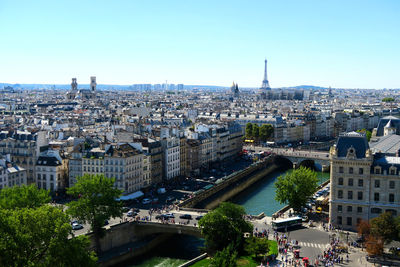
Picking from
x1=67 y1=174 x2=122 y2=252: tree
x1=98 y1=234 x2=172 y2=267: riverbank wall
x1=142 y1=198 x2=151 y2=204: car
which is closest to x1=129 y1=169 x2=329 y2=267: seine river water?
x1=98 y1=234 x2=172 y2=267: riverbank wall

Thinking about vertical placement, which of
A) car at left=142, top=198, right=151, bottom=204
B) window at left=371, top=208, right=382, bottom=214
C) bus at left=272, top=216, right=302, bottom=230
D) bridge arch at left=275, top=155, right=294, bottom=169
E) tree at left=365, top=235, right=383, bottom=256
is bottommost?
bridge arch at left=275, top=155, right=294, bottom=169

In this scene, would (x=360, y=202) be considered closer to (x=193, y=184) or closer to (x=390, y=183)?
(x=390, y=183)

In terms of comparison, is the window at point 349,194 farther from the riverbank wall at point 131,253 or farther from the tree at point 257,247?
the riverbank wall at point 131,253

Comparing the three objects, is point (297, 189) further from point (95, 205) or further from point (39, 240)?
point (39, 240)

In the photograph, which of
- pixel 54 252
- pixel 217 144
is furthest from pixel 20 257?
pixel 217 144

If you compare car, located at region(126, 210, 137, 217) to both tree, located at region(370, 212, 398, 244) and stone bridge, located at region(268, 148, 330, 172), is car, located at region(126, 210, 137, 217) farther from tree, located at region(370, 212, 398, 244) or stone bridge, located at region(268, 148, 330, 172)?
stone bridge, located at region(268, 148, 330, 172)

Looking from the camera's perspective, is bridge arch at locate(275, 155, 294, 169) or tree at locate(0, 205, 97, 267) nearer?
tree at locate(0, 205, 97, 267)

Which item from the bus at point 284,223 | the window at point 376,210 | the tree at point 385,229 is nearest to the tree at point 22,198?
the bus at point 284,223
